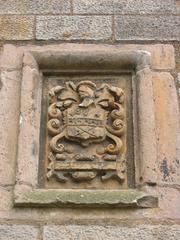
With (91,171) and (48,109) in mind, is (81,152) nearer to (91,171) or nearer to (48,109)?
(91,171)

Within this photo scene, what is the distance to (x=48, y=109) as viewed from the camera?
2639 millimetres

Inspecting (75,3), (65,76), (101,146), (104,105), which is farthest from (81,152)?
(75,3)

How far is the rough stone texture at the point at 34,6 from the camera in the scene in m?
2.93

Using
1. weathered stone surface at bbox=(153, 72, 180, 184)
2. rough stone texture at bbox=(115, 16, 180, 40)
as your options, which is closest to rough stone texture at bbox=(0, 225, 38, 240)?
weathered stone surface at bbox=(153, 72, 180, 184)

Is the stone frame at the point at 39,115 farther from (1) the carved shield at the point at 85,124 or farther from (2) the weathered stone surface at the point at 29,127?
(1) the carved shield at the point at 85,124

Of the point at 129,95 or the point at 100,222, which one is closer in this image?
the point at 100,222

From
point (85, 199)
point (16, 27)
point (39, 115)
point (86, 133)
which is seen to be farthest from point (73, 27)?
point (85, 199)

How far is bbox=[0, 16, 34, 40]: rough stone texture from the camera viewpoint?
2.85m

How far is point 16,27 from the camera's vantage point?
114 inches

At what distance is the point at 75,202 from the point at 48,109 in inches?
19.5

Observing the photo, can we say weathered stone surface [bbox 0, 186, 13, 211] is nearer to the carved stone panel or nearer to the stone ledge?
the stone ledge

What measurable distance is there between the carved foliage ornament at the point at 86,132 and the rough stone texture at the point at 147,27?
329 millimetres

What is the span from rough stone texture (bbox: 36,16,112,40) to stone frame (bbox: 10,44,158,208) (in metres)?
0.08

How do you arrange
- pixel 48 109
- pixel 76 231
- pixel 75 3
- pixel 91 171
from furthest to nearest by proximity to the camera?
pixel 75 3
pixel 48 109
pixel 91 171
pixel 76 231
